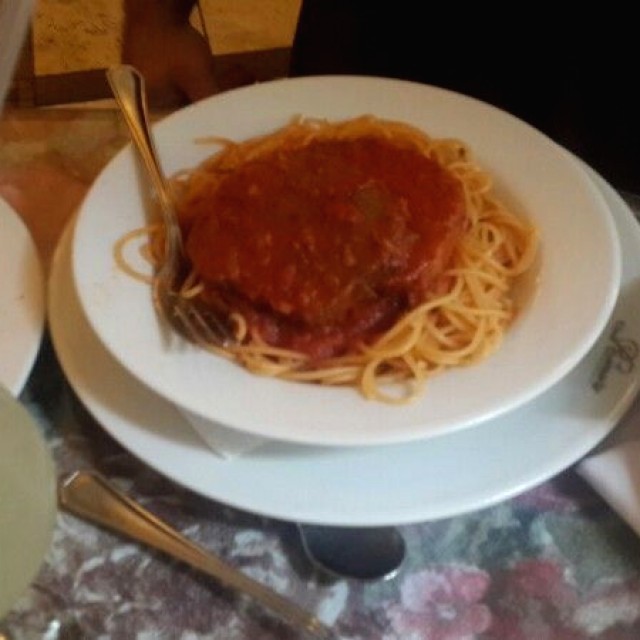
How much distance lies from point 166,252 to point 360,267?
21 cm

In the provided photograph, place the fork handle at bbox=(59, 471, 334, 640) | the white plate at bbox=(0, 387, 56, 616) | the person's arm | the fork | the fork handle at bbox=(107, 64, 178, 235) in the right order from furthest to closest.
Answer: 1. the person's arm
2. the fork handle at bbox=(107, 64, 178, 235)
3. the fork
4. the fork handle at bbox=(59, 471, 334, 640)
5. the white plate at bbox=(0, 387, 56, 616)

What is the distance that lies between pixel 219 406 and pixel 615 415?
382 mm

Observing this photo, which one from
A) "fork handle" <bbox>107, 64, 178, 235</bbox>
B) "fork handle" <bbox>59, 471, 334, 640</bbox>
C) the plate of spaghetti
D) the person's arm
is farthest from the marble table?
the person's arm

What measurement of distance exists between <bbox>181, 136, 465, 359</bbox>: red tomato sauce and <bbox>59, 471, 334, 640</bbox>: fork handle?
0.74 ft

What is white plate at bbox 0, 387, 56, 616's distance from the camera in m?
0.81

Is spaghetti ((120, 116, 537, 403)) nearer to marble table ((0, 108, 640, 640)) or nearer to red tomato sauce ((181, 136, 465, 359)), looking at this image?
red tomato sauce ((181, 136, 465, 359))

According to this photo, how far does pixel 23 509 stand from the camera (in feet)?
2.70

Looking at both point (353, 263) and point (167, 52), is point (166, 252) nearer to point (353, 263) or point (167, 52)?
point (353, 263)

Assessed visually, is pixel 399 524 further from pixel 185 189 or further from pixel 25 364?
pixel 185 189

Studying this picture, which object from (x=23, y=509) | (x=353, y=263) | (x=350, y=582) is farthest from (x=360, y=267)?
(x=23, y=509)

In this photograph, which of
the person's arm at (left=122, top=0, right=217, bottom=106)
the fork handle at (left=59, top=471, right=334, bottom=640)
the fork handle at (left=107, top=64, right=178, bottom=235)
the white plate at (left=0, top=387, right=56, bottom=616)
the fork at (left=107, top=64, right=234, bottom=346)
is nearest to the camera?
the white plate at (left=0, top=387, right=56, bottom=616)

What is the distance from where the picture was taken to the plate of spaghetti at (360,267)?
3.29 ft

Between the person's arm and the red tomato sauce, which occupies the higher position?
the red tomato sauce

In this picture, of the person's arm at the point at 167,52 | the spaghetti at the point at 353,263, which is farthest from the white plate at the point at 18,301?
the person's arm at the point at 167,52
